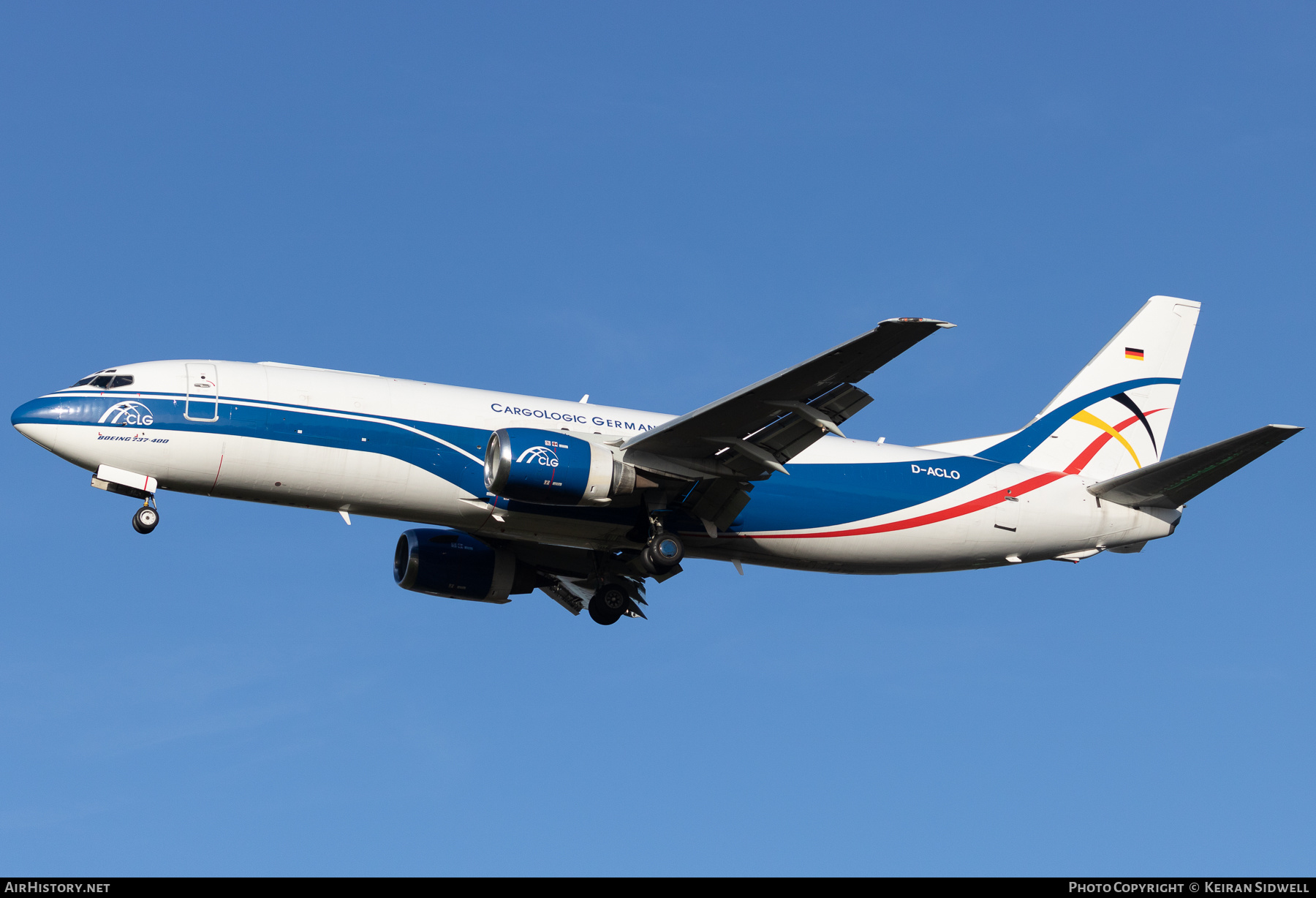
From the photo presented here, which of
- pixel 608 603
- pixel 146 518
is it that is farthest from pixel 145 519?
pixel 608 603

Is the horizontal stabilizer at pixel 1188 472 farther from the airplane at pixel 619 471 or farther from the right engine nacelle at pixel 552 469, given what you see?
the right engine nacelle at pixel 552 469

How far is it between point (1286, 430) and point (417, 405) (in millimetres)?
17410

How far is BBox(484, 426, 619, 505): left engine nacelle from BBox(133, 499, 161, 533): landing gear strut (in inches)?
260

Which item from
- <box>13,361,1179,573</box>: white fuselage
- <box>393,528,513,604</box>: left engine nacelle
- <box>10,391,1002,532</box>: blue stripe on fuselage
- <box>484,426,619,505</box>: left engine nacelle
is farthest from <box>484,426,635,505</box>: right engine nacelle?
<box>393,528,513,604</box>: left engine nacelle

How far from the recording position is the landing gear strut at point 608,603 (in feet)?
112

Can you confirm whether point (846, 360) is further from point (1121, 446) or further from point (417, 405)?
point (1121, 446)

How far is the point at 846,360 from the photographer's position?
26344 mm

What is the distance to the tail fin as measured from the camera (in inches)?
1407

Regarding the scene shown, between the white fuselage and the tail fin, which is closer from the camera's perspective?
the white fuselage

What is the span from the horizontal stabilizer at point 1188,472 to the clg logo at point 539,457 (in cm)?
1336

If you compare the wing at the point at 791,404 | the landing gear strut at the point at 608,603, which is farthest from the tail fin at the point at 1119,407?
the landing gear strut at the point at 608,603

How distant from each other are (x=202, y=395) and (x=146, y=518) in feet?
8.79

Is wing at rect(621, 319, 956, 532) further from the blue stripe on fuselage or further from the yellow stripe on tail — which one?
the yellow stripe on tail

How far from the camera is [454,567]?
34.6 meters
